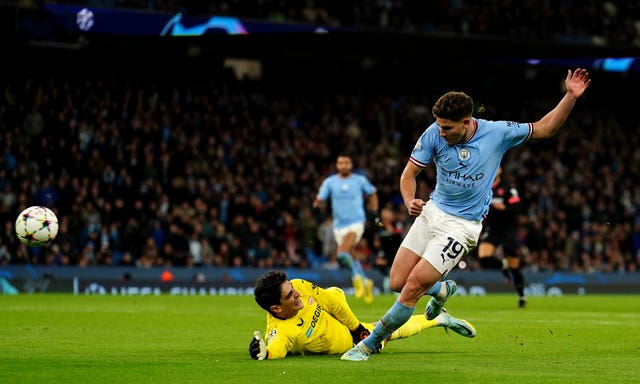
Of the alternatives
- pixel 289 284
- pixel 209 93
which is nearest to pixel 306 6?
pixel 209 93

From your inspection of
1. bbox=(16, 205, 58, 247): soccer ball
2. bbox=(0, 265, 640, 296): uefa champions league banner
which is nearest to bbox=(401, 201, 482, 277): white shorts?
bbox=(16, 205, 58, 247): soccer ball

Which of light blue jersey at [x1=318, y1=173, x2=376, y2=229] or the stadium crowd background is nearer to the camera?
light blue jersey at [x1=318, y1=173, x2=376, y2=229]

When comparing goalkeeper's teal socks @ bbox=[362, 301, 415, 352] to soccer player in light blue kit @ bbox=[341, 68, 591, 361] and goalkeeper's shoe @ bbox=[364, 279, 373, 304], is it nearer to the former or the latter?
soccer player in light blue kit @ bbox=[341, 68, 591, 361]

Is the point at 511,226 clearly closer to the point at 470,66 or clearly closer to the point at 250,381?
the point at 250,381

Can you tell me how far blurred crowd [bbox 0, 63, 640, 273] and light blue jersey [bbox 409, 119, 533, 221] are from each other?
1503cm

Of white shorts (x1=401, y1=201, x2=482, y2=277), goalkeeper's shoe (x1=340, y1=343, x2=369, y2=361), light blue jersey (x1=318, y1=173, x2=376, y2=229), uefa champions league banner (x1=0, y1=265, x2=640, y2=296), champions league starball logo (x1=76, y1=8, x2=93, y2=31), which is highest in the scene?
champions league starball logo (x1=76, y1=8, x2=93, y2=31)

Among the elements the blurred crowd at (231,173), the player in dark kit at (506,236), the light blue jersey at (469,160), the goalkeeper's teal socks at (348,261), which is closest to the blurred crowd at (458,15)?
the blurred crowd at (231,173)

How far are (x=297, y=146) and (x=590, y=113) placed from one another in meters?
12.2

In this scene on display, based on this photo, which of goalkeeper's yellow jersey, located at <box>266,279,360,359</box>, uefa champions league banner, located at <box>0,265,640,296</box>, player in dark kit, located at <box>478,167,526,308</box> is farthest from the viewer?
uefa champions league banner, located at <box>0,265,640,296</box>

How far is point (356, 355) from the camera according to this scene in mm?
9305

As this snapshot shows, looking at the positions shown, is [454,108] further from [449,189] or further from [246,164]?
[246,164]

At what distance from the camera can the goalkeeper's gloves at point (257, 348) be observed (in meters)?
9.14

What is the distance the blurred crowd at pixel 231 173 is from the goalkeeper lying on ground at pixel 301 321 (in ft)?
47.2

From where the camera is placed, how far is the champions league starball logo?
25359 mm
